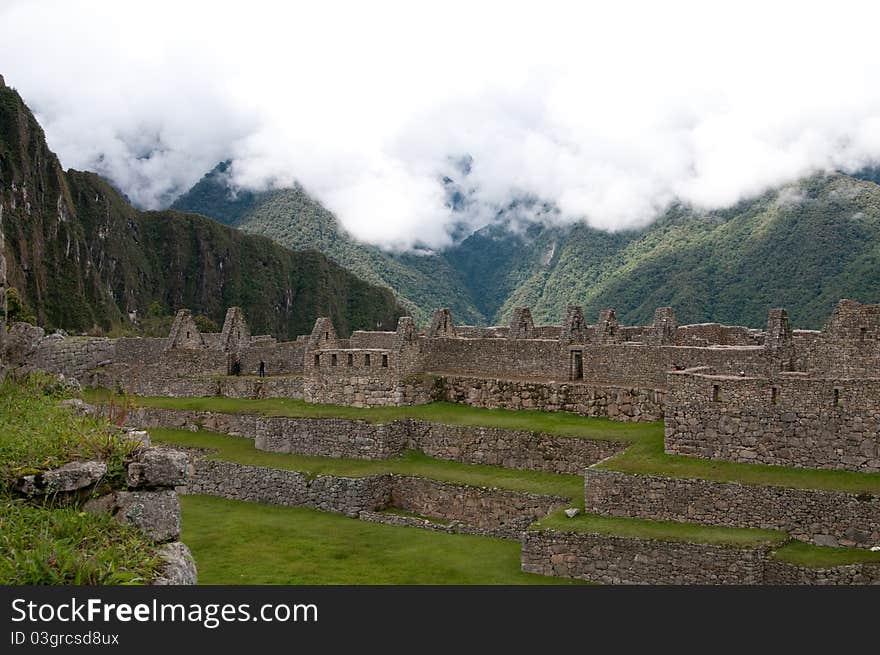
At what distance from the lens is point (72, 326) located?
436 ft

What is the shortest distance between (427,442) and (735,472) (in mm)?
8338

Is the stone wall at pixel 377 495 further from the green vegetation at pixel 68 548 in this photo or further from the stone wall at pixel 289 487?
the green vegetation at pixel 68 548

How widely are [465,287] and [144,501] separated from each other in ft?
268

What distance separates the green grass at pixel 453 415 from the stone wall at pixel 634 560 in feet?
12.8

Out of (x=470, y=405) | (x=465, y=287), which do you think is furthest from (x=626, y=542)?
(x=465, y=287)

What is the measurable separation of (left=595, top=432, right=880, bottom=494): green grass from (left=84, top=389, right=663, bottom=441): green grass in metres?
1.87

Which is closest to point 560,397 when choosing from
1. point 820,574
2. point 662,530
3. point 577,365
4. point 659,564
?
point 577,365

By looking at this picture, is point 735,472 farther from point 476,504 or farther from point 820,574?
point 476,504

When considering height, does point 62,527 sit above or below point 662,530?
above

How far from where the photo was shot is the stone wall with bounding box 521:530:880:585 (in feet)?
45.5

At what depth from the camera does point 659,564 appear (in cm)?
1491

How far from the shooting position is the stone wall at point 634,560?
14320 mm

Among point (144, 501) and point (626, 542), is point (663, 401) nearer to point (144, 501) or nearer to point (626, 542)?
point (626, 542)

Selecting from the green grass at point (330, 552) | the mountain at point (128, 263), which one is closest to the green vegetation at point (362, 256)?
the mountain at point (128, 263)
